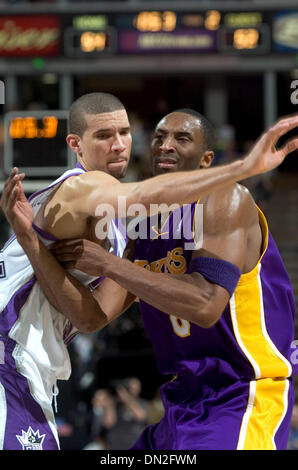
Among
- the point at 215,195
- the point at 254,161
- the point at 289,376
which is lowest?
the point at 289,376

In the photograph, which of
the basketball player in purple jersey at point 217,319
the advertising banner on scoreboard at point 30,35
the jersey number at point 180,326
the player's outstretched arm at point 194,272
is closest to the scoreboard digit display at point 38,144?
the basketball player in purple jersey at point 217,319

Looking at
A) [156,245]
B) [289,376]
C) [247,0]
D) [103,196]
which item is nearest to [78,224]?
[103,196]

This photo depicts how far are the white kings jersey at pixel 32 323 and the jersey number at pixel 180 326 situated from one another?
422 millimetres

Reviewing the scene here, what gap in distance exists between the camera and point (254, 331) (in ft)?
10.0

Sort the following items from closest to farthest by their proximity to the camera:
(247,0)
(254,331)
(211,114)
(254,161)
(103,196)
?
1. (254,161)
2. (103,196)
3. (254,331)
4. (247,0)
5. (211,114)

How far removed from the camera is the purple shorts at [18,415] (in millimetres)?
2812

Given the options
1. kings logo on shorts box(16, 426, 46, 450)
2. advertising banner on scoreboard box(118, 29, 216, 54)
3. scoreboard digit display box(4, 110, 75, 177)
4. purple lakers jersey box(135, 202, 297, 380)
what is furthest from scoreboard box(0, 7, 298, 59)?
kings logo on shorts box(16, 426, 46, 450)

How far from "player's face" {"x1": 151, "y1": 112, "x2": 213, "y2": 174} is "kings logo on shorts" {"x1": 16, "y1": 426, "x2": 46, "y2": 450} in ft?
A: 3.69

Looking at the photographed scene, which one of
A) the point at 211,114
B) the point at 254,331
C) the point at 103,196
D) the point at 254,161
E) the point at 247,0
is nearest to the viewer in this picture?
the point at 254,161

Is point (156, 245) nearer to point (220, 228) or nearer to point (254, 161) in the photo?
point (220, 228)

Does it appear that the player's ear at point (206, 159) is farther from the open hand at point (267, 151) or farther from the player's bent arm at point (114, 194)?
the open hand at point (267, 151)

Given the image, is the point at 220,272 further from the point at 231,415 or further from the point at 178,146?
the point at 178,146

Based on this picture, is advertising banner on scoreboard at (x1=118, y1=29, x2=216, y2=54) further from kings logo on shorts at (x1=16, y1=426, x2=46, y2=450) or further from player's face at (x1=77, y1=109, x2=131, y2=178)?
kings logo on shorts at (x1=16, y1=426, x2=46, y2=450)

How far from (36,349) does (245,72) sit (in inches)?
542
